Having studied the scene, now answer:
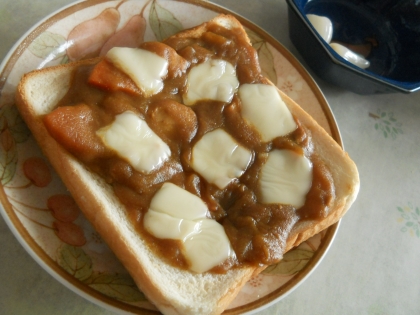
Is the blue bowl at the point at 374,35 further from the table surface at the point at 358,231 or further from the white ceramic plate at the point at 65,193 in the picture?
the white ceramic plate at the point at 65,193

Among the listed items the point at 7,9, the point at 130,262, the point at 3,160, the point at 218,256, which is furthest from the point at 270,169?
the point at 7,9

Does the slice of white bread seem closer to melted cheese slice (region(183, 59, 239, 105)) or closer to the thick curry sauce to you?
the thick curry sauce

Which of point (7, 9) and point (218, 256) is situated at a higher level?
point (7, 9)

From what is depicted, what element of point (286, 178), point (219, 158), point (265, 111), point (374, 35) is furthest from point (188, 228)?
point (374, 35)

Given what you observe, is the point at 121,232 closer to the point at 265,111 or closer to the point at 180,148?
the point at 180,148

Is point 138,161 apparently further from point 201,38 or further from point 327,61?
point 327,61
